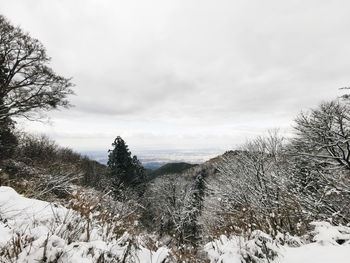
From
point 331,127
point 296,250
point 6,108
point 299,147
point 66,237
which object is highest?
point 6,108

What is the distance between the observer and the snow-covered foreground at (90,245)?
245cm

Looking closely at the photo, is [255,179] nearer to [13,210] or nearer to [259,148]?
[259,148]

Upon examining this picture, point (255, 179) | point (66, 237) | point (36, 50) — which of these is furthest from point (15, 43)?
point (255, 179)

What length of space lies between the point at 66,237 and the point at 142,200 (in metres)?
34.5

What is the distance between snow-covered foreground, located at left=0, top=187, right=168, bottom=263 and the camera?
2402mm

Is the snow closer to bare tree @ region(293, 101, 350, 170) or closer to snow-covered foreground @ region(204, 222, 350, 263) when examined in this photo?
snow-covered foreground @ region(204, 222, 350, 263)

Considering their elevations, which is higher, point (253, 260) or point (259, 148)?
point (259, 148)

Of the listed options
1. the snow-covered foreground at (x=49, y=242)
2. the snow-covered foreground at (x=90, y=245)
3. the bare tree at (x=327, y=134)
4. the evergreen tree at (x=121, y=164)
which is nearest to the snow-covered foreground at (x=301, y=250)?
the snow-covered foreground at (x=90, y=245)

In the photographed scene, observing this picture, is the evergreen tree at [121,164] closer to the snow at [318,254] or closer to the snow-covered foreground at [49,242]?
the snow-covered foreground at [49,242]

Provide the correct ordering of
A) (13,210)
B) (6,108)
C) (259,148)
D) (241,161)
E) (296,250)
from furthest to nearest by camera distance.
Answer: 1. (241,161)
2. (259,148)
3. (6,108)
4. (13,210)
5. (296,250)

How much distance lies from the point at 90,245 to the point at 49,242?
54cm

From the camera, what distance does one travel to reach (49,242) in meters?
2.41

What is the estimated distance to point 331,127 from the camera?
48.7ft

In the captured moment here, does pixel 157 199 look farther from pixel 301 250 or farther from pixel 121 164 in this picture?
pixel 301 250
